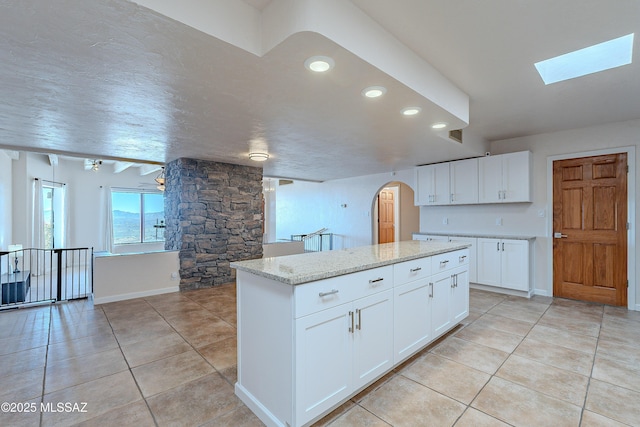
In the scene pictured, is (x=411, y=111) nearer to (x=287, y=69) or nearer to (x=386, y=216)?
(x=287, y=69)

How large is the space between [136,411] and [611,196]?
569 cm

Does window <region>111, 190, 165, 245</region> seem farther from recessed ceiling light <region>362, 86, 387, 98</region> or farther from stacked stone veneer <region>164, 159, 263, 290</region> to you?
recessed ceiling light <region>362, 86, 387, 98</region>

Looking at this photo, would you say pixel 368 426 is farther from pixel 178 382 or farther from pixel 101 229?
pixel 101 229

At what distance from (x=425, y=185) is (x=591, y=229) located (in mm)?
2444

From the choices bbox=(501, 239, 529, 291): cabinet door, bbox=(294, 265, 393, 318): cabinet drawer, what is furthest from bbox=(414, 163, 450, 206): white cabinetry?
bbox=(294, 265, 393, 318): cabinet drawer

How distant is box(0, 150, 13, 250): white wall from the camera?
5242 millimetres

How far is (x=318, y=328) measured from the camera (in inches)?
66.3

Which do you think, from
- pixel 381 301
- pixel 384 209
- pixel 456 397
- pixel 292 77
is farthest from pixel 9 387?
pixel 384 209

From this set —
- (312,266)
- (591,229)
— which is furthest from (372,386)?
(591,229)

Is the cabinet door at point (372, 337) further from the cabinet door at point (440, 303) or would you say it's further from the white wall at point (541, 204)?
the white wall at point (541, 204)

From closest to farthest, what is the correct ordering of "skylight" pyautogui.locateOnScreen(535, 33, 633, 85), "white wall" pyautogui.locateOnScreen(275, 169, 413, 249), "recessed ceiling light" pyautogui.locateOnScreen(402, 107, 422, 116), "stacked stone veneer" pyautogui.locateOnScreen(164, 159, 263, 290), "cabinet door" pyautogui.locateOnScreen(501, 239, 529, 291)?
"skylight" pyautogui.locateOnScreen(535, 33, 633, 85), "recessed ceiling light" pyautogui.locateOnScreen(402, 107, 422, 116), "cabinet door" pyautogui.locateOnScreen(501, 239, 529, 291), "stacked stone veneer" pyautogui.locateOnScreen(164, 159, 263, 290), "white wall" pyautogui.locateOnScreen(275, 169, 413, 249)

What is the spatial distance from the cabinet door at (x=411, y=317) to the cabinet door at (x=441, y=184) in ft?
10.1

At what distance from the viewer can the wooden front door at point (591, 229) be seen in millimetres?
3855

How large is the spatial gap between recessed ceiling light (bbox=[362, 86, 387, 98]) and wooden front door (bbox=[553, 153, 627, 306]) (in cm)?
370
